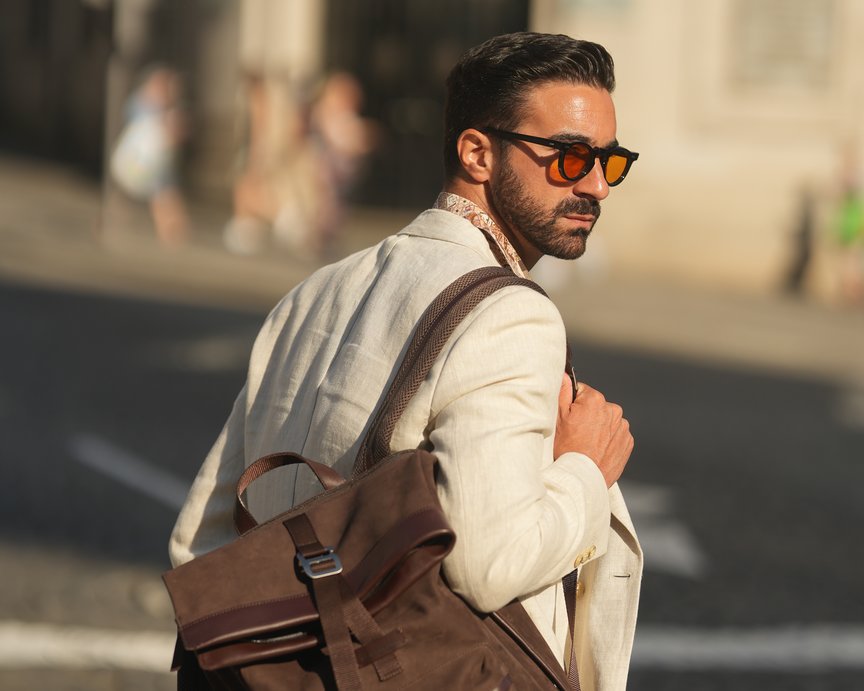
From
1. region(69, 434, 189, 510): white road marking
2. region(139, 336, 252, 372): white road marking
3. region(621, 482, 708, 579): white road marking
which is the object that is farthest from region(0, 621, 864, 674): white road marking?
region(139, 336, 252, 372): white road marking

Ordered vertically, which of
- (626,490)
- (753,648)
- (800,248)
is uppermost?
(753,648)

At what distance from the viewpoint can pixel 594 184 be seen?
2.62 m

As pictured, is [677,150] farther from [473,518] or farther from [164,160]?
[473,518]

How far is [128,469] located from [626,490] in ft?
8.83

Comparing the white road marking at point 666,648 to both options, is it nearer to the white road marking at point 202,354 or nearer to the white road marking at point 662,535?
the white road marking at point 662,535

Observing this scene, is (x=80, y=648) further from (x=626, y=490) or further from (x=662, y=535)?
(x=626, y=490)

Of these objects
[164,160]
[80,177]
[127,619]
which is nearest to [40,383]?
[127,619]

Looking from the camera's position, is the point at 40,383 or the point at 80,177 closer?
the point at 40,383

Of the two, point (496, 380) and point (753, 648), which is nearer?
point (496, 380)

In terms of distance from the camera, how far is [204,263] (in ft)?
51.2

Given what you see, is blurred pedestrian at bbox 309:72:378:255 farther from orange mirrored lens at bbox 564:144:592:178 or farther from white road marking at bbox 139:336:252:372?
orange mirrored lens at bbox 564:144:592:178

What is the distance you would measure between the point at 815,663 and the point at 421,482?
414cm

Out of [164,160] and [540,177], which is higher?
[540,177]

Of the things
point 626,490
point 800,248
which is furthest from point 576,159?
point 800,248
